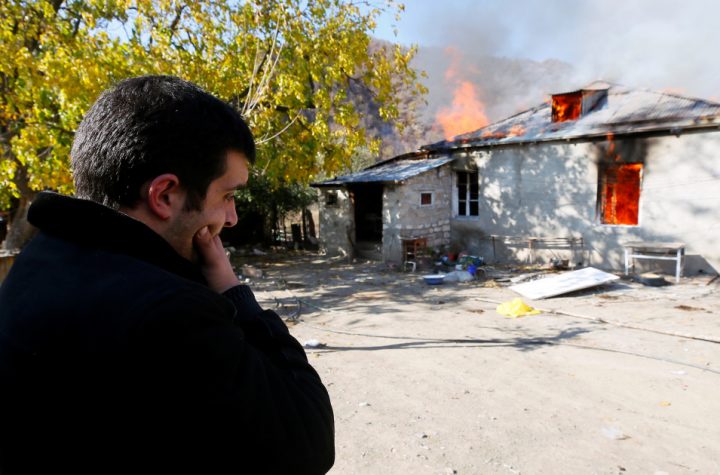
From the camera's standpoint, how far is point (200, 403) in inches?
34.6

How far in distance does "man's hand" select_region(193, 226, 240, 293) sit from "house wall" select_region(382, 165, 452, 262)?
42.6ft

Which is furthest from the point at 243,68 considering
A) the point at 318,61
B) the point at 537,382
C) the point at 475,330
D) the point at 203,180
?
the point at 203,180

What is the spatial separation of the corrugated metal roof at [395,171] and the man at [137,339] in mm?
12805

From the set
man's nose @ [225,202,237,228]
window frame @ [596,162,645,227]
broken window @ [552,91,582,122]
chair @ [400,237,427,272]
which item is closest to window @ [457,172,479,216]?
chair @ [400,237,427,272]

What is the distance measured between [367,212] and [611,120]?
899 cm

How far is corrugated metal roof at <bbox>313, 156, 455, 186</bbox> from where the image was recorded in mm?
14062

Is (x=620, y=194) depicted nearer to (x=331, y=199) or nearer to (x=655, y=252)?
(x=655, y=252)

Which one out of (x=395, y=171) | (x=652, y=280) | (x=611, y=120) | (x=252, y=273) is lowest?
(x=252, y=273)

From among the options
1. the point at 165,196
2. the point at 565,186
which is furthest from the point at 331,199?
the point at 165,196

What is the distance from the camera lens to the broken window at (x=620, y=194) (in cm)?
1244

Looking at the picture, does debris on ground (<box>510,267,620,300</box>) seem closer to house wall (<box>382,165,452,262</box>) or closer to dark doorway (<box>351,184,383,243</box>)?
house wall (<box>382,165,452,262</box>)

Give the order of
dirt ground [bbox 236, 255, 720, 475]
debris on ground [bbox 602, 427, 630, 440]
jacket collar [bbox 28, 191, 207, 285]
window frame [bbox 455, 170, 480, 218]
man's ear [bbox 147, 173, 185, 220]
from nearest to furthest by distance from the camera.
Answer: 1. jacket collar [bbox 28, 191, 207, 285]
2. man's ear [bbox 147, 173, 185, 220]
3. dirt ground [bbox 236, 255, 720, 475]
4. debris on ground [bbox 602, 427, 630, 440]
5. window frame [bbox 455, 170, 480, 218]

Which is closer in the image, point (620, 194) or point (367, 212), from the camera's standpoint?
point (620, 194)

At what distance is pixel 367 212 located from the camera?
1834 cm
